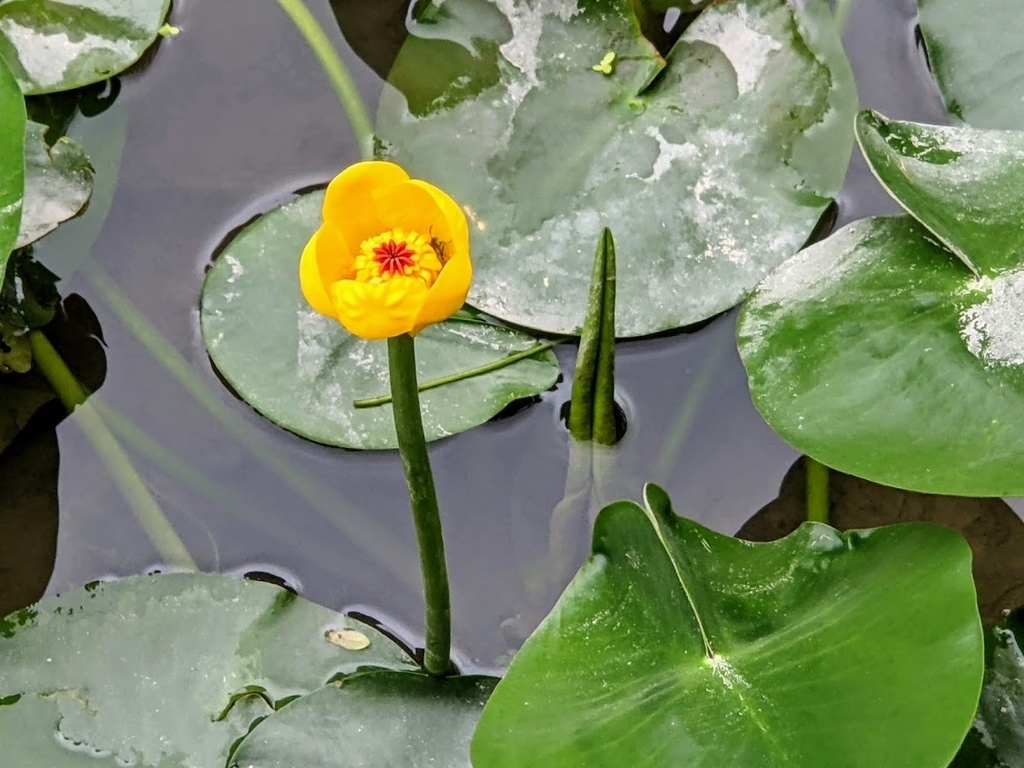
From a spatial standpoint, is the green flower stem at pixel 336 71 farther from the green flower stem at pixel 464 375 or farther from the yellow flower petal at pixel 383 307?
the yellow flower petal at pixel 383 307

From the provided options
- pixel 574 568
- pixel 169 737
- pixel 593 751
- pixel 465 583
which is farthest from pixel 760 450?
pixel 169 737

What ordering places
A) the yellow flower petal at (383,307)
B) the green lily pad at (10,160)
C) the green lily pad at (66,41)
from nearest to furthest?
the yellow flower petal at (383,307)
the green lily pad at (10,160)
the green lily pad at (66,41)

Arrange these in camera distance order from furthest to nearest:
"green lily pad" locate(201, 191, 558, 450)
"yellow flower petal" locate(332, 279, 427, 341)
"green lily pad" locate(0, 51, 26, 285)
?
"green lily pad" locate(201, 191, 558, 450) → "green lily pad" locate(0, 51, 26, 285) → "yellow flower petal" locate(332, 279, 427, 341)

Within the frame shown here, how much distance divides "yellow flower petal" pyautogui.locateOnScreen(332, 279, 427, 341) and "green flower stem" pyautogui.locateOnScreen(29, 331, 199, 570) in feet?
1.95

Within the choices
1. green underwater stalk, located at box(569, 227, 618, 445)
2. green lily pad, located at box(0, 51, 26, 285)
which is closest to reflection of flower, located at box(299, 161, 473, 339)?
green underwater stalk, located at box(569, 227, 618, 445)

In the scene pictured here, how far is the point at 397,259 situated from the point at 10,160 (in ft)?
1.43

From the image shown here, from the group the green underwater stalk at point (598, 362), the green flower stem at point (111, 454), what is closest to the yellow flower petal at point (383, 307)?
the green underwater stalk at point (598, 362)

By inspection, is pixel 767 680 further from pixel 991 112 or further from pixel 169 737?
pixel 991 112

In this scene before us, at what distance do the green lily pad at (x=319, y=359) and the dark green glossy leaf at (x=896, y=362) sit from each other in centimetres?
26

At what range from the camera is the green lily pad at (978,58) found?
1027mm

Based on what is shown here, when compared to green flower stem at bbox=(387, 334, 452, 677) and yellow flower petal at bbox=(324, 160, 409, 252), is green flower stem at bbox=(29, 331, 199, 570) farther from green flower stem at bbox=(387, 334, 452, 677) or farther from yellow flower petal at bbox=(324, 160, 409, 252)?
yellow flower petal at bbox=(324, 160, 409, 252)

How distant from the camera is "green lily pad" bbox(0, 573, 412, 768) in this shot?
885 mm

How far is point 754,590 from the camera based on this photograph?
0.79 m

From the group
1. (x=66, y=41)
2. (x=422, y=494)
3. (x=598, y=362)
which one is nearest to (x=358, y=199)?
(x=422, y=494)
